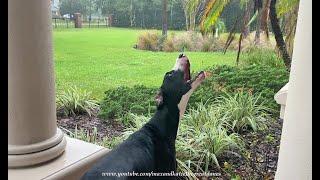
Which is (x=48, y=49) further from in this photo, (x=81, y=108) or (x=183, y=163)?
(x=183, y=163)

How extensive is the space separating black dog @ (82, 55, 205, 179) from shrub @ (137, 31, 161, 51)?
176 mm

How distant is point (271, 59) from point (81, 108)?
3.84 feet

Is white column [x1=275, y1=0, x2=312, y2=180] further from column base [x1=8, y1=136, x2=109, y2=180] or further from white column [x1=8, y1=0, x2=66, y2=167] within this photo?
white column [x1=8, y1=0, x2=66, y2=167]

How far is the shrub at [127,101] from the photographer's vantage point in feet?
6.65

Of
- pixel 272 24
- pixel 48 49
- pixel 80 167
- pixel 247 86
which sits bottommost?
pixel 80 167

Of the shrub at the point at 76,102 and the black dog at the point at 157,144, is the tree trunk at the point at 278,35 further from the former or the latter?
the shrub at the point at 76,102

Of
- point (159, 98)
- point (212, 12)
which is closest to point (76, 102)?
point (159, 98)

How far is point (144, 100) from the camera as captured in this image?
80.4 inches

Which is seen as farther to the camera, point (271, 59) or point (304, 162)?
point (271, 59)

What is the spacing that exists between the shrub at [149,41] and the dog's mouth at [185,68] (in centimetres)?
15

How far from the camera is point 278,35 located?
180 cm

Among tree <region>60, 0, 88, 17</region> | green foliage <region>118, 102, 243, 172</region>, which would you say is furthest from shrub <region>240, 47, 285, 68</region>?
tree <region>60, 0, 88, 17</region>

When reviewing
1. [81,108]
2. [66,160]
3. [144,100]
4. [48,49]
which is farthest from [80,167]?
[48,49]

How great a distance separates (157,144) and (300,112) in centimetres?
79
